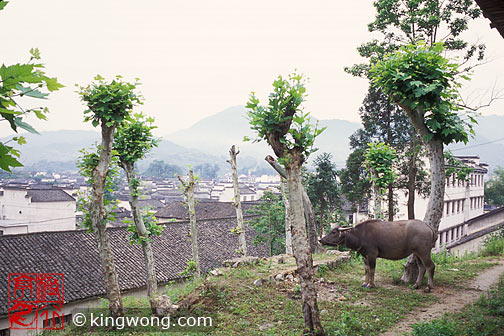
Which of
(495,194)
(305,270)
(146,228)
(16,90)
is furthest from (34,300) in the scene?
(495,194)

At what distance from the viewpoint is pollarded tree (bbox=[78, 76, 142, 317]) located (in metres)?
7.70

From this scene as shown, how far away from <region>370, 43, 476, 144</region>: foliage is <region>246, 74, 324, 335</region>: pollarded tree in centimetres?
329

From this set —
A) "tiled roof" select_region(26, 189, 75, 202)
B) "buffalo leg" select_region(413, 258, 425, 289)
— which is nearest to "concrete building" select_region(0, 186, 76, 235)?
"tiled roof" select_region(26, 189, 75, 202)

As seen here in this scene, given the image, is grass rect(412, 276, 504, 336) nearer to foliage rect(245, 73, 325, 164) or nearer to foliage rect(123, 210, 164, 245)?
foliage rect(245, 73, 325, 164)

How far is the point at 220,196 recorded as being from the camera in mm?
67688

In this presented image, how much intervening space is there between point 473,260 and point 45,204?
116 ft

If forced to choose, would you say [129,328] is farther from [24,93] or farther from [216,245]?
[216,245]

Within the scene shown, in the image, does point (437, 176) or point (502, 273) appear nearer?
point (437, 176)

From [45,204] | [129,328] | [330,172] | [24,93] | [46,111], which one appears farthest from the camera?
Answer: [45,204]

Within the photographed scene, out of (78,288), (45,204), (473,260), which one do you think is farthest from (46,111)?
(45,204)

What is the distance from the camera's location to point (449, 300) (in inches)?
331

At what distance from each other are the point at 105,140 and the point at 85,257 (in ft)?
45.1

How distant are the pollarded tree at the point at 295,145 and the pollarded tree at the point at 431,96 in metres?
3.29

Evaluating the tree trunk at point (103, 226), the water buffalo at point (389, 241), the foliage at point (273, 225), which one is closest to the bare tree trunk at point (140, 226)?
the tree trunk at point (103, 226)
